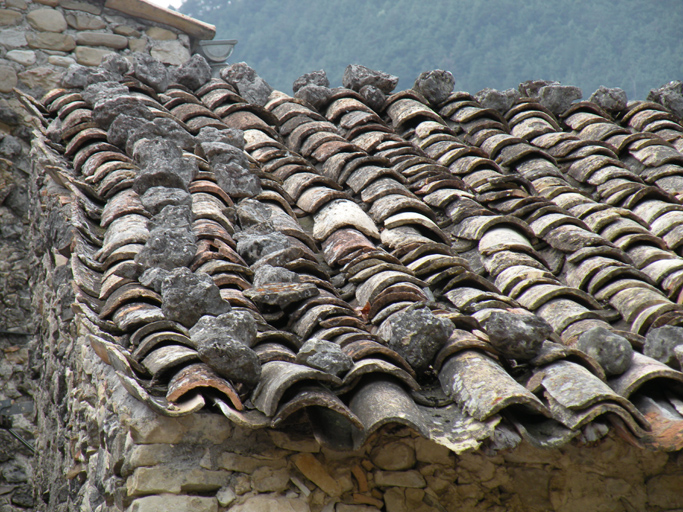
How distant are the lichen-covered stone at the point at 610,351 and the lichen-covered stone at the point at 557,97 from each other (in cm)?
376

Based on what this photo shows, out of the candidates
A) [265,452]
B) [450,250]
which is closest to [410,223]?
[450,250]

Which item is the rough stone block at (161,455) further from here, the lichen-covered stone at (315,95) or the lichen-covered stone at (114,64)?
the lichen-covered stone at (114,64)

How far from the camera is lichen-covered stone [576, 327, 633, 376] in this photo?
8.30ft

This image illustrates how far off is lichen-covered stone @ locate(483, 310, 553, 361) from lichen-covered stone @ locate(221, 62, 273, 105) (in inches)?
136

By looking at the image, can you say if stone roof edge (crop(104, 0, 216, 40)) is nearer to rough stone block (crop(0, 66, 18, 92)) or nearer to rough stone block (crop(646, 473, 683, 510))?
rough stone block (crop(0, 66, 18, 92))

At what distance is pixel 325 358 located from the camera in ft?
7.34

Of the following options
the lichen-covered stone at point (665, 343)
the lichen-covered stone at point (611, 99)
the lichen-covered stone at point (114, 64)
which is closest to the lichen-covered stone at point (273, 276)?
the lichen-covered stone at point (665, 343)

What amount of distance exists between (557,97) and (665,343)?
3715mm

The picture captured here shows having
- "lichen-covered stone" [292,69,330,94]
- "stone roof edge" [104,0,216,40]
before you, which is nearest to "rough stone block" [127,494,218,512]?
"lichen-covered stone" [292,69,330,94]

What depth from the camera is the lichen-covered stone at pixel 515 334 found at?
2541 mm

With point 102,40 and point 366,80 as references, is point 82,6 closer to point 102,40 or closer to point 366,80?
point 102,40

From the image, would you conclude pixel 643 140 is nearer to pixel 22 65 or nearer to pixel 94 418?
pixel 94 418

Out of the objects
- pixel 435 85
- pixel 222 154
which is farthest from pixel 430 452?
pixel 435 85

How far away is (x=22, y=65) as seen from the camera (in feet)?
20.5
